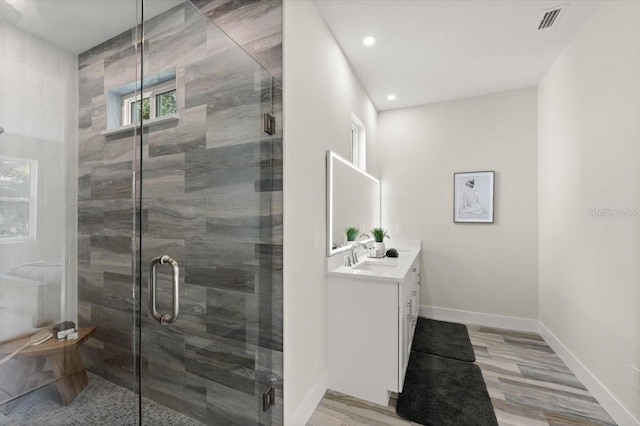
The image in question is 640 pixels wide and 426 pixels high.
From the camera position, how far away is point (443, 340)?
3.04m

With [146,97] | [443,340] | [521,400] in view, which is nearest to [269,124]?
[146,97]

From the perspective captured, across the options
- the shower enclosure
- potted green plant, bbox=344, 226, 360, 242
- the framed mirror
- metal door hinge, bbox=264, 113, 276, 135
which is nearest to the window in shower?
the shower enclosure

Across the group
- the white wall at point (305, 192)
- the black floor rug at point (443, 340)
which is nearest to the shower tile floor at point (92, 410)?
the white wall at point (305, 192)

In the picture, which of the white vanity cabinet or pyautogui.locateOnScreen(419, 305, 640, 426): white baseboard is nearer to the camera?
pyautogui.locateOnScreen(419, 305, 640, 426): white baseboard

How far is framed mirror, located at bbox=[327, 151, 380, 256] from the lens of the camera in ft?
7.43

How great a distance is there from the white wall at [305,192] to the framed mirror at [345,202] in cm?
8

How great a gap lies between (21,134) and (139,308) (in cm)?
76

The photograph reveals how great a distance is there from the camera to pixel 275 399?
164 centimetres

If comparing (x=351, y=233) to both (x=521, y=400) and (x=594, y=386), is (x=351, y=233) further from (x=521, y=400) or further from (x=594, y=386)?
(x=594, y=386)

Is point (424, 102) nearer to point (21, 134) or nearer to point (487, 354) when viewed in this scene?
point (487, 354)

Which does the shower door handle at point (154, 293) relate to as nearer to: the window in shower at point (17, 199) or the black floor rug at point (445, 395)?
the window in shower at point (17, 199)

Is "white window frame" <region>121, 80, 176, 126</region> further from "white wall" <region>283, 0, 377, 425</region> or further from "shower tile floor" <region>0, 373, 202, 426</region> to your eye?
"shower tile floor" <region>0, 373, 202, 426</region>

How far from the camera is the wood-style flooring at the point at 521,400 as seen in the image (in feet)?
6.12

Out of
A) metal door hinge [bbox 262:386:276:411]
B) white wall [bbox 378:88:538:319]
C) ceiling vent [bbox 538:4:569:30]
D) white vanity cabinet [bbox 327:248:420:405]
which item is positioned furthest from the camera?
white wall [bbox 378:88:538:319]
